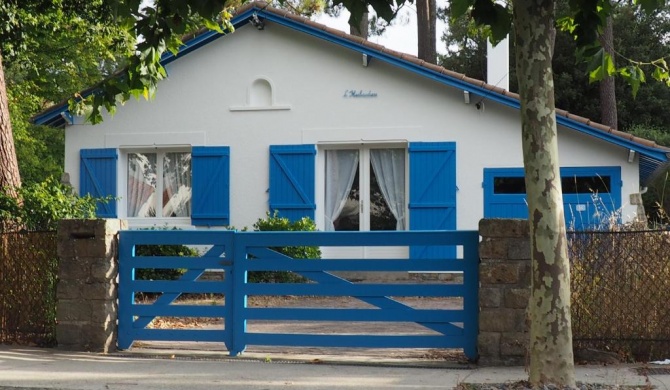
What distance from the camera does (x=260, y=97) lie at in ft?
55.3

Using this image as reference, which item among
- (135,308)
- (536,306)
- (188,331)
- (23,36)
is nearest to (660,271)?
(536,306)

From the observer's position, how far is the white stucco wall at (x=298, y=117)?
52.2 feet

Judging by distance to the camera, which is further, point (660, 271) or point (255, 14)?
point (255, 14)

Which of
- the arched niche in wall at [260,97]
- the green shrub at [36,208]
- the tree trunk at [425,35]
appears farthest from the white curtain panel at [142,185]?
the tree trunk at [425,35]

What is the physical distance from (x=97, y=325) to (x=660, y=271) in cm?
585

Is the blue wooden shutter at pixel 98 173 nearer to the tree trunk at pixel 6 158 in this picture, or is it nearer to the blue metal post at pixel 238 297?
the tree trunk at pixel 6 158

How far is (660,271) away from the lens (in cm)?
834

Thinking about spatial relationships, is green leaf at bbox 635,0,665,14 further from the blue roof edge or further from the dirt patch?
the blue roof edge

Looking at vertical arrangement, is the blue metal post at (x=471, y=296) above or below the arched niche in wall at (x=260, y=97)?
below

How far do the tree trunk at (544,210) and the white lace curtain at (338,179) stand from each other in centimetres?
990

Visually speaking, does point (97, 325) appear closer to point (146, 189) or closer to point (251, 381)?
point (251, 381)

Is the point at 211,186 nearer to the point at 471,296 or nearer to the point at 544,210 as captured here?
the point at 471,296

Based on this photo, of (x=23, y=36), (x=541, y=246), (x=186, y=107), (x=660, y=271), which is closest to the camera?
(x=541, y=246)

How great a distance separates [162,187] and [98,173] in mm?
1304
